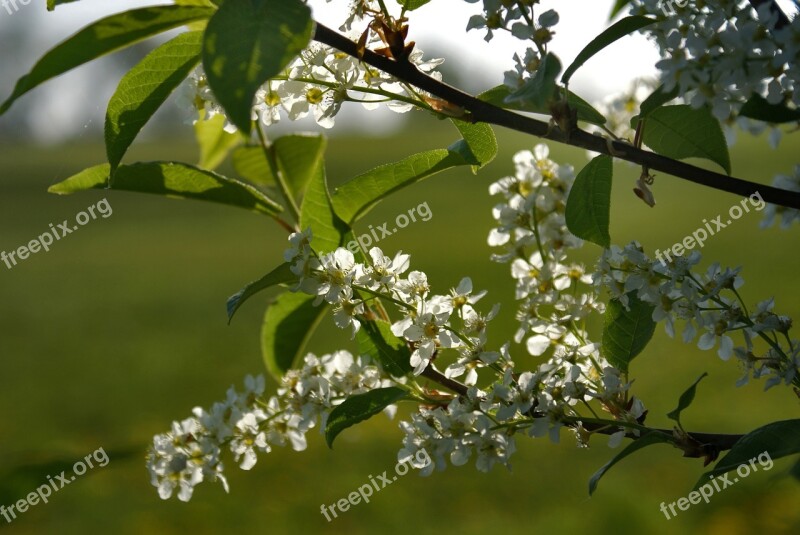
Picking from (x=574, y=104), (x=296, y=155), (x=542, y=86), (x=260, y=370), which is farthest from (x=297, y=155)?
(x=260, y=370)

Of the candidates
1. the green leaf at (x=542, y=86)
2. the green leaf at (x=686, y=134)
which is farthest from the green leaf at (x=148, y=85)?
the green leaf at (x=686, y=134)

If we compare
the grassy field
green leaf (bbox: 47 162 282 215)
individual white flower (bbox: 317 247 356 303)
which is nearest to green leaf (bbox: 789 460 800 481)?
the grassy field

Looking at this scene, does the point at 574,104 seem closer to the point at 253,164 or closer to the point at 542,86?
the point at 542,86

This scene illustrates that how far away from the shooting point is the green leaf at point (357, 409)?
0.64 metres

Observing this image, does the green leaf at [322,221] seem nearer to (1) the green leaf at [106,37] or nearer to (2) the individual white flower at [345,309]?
(2) the individual white flower at [345,309]

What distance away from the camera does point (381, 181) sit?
79cm

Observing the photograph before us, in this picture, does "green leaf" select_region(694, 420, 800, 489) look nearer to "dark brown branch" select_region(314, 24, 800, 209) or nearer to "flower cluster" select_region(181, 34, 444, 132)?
"dark brown branch" select_region(314, 24, 800, 209)

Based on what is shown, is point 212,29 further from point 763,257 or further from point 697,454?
point 763,257

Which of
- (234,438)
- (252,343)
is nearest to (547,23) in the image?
(234,438)

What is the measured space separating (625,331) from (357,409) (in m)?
0.23

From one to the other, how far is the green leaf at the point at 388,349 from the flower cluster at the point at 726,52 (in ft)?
1.04

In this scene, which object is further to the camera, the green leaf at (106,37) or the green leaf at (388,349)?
the green leaf at (388,349)

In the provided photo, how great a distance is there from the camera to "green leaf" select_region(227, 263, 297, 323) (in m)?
0.63

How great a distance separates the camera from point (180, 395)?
98.2 inches
